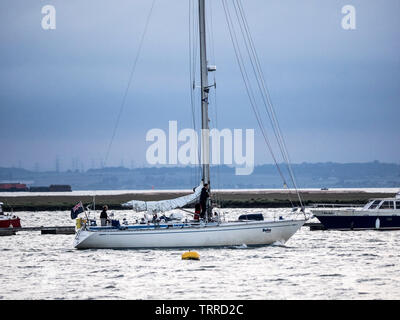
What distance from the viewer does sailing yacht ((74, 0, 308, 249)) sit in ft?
147

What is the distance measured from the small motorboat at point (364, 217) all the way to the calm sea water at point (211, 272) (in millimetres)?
7811

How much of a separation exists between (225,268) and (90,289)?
26.4 feet

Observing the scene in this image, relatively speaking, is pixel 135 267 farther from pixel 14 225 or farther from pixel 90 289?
pixel 14 225

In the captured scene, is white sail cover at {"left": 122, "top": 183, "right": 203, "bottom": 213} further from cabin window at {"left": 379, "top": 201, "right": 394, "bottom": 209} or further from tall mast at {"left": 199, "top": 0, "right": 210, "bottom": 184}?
cabin window at {"left": 379, "top": 201, "right": 394, "bottom": 209}

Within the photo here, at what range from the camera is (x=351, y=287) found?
34.7 metres

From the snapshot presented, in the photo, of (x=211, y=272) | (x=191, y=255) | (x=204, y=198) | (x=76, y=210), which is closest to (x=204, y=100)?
(x=204, y=198)

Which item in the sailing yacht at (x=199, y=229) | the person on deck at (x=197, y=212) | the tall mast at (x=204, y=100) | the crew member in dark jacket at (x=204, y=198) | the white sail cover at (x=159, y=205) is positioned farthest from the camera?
the white sail cover at (x=159, y=205)

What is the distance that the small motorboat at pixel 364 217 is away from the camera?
63.0 m

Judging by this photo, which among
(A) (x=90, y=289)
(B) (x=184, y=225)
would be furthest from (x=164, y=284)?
(B) (x=184, y=225)

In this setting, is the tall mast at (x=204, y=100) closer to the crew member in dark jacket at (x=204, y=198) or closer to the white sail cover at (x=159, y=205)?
the crew member in dark jacket at (x=204, y=198)

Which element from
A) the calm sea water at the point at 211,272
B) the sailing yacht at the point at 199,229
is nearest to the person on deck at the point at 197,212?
the sailing yacht at the point at 199,229

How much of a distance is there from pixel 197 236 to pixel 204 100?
7.52 metres

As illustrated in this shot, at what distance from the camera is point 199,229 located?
1756 inches

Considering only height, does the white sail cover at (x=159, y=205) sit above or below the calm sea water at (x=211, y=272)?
above
